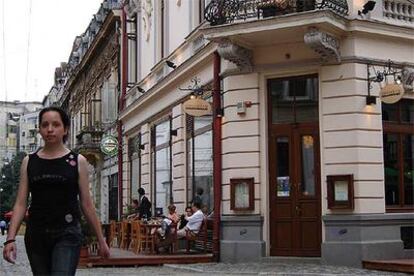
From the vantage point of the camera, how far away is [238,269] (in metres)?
13.9

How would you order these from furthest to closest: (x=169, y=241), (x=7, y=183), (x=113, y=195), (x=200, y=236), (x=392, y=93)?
(x=7, y=183) → (x=113, y=195) → (x=200, y=236) → (x=169, y=241) → (x=392, y=93)

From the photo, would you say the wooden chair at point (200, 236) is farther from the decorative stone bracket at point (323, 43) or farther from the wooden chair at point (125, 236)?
the decorative stone bracket at point (323, 43)

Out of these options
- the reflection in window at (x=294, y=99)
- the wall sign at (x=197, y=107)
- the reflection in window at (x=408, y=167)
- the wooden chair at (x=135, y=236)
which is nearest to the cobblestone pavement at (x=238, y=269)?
Result: the reflection in window at (x=408, y=167)

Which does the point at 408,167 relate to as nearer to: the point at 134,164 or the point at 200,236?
the point at 200,236

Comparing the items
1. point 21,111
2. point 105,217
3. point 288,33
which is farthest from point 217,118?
point 21,111

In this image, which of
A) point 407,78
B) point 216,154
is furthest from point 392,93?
point 216,154

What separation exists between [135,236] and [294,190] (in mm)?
4995

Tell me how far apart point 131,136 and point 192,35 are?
9842 mm

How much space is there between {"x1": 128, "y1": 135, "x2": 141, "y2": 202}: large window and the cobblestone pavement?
10.9 m

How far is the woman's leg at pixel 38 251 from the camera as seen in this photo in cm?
476

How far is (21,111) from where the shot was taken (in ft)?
391

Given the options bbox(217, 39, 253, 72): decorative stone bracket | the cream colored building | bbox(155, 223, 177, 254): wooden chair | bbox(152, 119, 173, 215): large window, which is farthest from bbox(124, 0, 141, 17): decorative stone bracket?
bbox(155, 223, 177, 254): wooden chair

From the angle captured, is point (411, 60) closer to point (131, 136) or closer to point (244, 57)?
point (244, 57)

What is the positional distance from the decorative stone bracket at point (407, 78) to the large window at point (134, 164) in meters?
12.6
